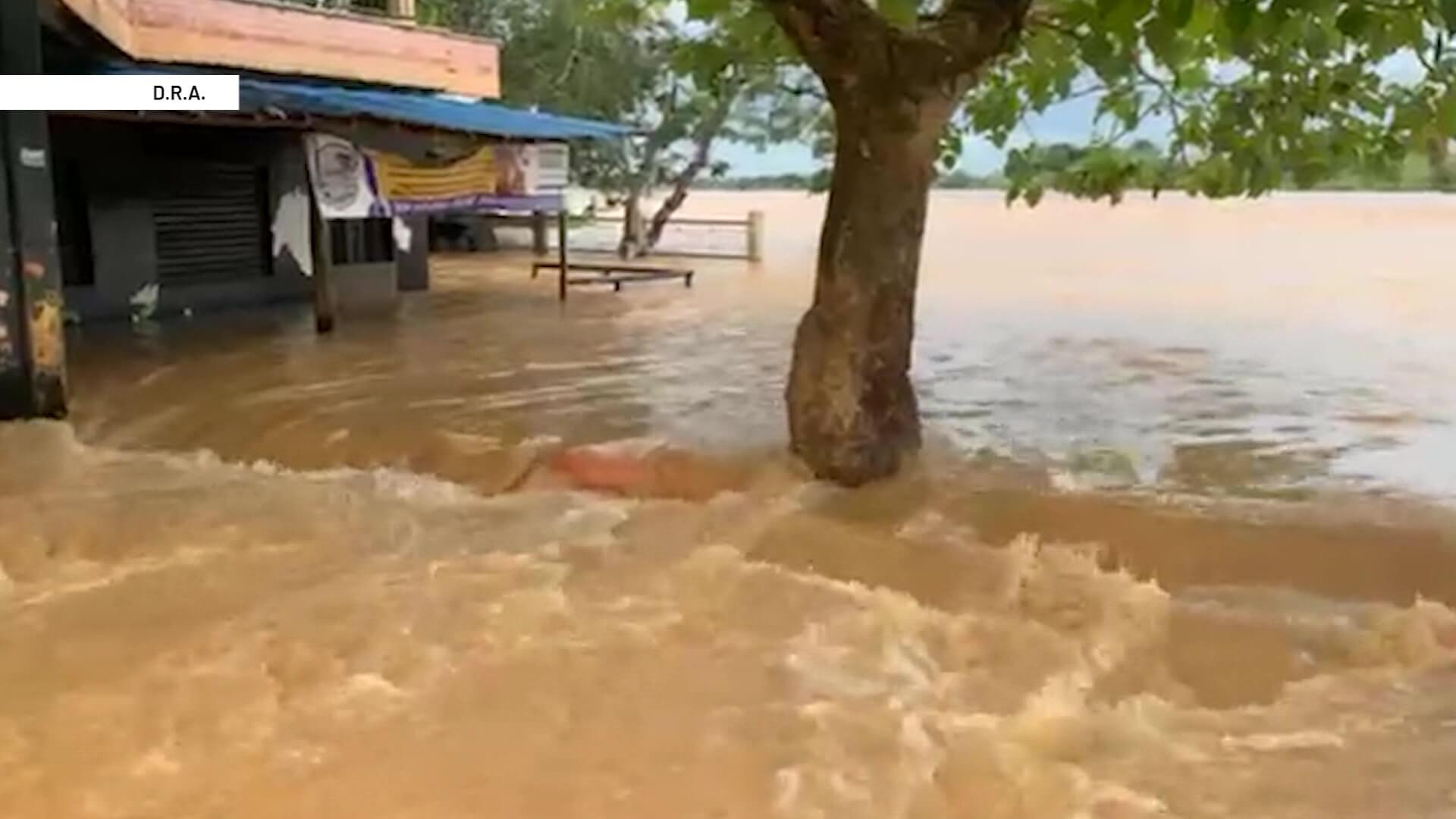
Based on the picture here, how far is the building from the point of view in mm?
10750

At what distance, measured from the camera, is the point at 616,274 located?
18.1m

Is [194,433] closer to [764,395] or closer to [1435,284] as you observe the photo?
[764,395]

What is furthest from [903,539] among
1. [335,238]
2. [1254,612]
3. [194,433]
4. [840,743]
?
[335,238]

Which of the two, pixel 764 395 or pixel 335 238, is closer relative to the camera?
pixel 764 395

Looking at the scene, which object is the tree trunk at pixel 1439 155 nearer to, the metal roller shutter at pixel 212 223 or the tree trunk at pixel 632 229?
the metal roller shutter at pixel 212 223

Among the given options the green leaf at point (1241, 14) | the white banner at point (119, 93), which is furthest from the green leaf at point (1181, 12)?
the white banner at point (119, 93)

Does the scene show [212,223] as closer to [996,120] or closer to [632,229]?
[996,120]

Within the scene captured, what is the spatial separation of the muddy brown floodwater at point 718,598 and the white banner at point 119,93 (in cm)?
170

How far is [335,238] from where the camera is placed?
47.5 ft

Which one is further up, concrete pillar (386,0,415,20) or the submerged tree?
concrete pillar (386,0,415,20)

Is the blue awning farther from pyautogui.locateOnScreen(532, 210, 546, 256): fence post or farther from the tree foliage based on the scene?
pyautogui.locateOnScreen(532, 210, 546, 256): fence post

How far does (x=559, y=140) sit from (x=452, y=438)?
22.4 feet

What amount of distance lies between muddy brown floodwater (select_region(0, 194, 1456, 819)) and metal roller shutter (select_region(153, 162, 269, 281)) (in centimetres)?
242

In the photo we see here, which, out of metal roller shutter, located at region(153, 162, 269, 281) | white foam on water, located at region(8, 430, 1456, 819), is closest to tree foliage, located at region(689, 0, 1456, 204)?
white foam on water, located at region(8, 430, 1456, 819)
